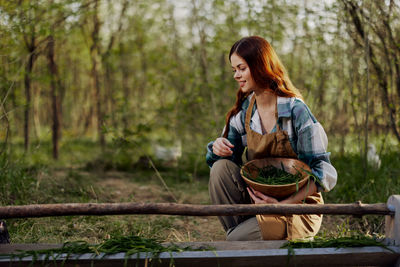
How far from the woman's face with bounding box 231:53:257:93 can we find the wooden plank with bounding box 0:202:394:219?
3.02 feet

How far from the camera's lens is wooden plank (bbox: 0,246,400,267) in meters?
1.72

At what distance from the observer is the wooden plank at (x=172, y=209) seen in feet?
5.86

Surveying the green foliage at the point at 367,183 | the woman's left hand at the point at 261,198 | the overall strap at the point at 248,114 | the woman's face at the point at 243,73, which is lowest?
the green foliage at the point at 367,183

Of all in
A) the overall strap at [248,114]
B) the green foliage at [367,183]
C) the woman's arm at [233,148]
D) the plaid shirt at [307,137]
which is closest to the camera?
the plaid shirt at [307,137]

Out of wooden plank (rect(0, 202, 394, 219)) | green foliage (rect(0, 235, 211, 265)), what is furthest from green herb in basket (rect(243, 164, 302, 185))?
green foliage (rect(0, 235, 211, 265))

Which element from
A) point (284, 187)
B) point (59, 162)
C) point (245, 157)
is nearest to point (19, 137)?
point (59, 162)

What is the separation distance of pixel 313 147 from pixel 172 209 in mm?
979

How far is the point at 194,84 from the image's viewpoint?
5.43 m

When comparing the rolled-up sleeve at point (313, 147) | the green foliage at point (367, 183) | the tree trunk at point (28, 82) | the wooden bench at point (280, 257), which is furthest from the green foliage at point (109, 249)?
the tree trunk at point (28, 82)

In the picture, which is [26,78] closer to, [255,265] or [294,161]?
[294,161]

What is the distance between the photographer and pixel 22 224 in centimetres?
312

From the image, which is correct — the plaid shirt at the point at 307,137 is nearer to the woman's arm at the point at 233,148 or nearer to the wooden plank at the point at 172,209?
the woman's arm at the point at 233,148

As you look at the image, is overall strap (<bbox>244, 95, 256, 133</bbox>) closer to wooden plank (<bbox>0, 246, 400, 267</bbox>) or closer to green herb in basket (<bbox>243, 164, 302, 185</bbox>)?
green herb in basket (<bbox>243, 164, 302, 185</bbox>)

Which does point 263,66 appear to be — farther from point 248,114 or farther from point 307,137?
point 307,137
